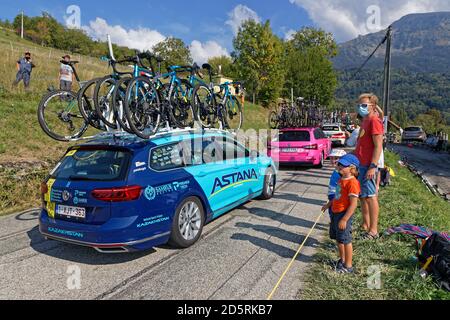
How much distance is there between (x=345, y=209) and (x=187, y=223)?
78.0 inches

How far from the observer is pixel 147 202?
361 centimetres

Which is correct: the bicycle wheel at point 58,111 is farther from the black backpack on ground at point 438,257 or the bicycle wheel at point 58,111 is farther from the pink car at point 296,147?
the pink car at point 296,147

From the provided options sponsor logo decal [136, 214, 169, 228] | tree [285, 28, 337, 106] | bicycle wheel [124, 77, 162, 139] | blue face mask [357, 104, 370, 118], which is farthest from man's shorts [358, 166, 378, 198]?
tree [285, 28, 337, 106]

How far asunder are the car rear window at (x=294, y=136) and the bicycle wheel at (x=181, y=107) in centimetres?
486

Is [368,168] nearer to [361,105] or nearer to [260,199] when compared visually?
[361,105]

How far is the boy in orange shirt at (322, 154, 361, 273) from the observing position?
3.40 metres

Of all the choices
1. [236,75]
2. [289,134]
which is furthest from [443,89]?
[289,134]

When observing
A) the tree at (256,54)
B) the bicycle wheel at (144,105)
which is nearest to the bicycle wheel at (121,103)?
the bicycle wheel at (144,105)

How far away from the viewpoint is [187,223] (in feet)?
13.9

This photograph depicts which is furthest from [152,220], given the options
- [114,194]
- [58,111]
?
[58,111]

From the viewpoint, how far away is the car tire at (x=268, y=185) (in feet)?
21.9

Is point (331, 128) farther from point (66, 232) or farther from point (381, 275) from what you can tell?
point (66, 232)

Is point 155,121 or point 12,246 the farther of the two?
point 155,121
